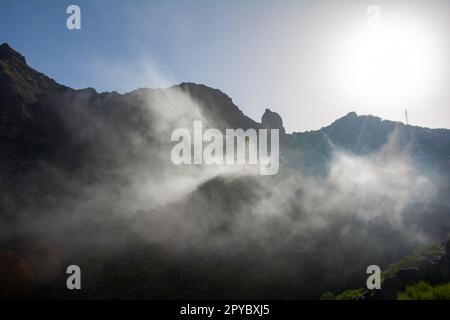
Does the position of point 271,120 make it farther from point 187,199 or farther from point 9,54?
point 9,54

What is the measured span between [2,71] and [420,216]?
511 ft

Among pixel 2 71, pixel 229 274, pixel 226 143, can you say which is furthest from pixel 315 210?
pixel 2 71

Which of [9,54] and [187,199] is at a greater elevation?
[9,54]

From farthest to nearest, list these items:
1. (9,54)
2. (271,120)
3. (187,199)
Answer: (271,120) → (9,54) → (187,199)

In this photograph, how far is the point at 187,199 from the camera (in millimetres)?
118938

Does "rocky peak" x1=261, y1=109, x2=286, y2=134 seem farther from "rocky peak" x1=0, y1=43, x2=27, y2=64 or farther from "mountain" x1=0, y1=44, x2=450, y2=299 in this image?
"rocky peak" x1=0, y1=43, x2=27, y2=64

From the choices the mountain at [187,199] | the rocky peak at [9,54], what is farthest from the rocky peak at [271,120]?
the rocky peak at [9,54]

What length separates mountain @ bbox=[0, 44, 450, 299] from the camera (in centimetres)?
8975

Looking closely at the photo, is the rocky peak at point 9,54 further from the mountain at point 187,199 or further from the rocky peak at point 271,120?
the rocky peak at point 271,120

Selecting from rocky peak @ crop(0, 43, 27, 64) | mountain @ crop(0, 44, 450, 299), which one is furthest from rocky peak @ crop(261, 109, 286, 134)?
rocky peak @ crop(0, 43, 27, 64)

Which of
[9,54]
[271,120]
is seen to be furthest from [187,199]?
[9,54]

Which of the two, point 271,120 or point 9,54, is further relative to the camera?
point 271,120

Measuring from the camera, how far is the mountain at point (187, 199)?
8975 centimetres

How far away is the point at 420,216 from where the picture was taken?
96562mm
